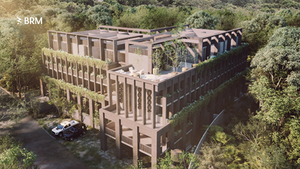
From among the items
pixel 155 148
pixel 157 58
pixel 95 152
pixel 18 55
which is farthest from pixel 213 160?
pixel 18 55

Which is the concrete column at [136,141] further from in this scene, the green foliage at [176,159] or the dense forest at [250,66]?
the dense forest at [250,66]

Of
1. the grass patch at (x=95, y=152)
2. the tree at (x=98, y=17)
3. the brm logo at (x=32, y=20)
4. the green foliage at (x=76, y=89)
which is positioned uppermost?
the tree at (x=98, y=17)

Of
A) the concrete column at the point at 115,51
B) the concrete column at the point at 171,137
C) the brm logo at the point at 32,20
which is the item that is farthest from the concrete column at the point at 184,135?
the brm logo at the point at 32,20

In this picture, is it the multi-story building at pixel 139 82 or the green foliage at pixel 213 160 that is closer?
the green foliage at pixel 213 160

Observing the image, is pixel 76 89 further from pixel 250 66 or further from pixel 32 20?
pixel 32 20

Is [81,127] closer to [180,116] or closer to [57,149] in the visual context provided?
[57,149]

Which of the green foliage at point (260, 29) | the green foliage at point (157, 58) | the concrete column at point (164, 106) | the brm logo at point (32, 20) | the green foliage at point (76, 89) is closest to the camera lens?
the concrete column at point (164, 106)

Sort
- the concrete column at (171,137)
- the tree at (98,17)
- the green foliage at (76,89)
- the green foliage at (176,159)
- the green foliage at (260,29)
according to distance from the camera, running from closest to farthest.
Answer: the green foliage at (176,159) < the concrete column at (171,137) < the green foliage at (76,89) < the green foliage at (260,29) < the tree at (98,17)
